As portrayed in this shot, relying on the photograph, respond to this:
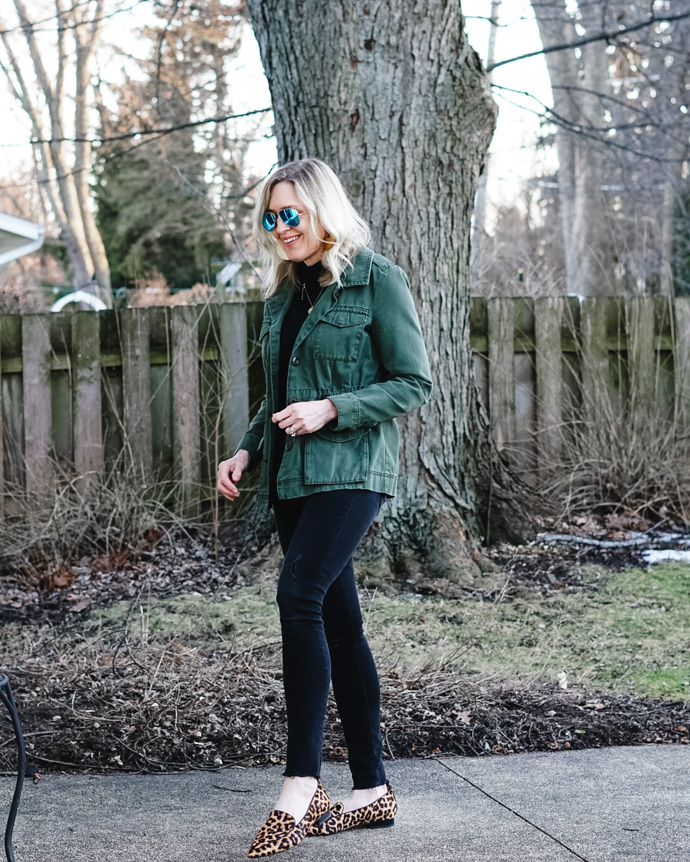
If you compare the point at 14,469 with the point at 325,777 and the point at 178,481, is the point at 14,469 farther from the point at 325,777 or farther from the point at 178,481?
the point at 325,777

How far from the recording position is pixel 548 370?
693cm

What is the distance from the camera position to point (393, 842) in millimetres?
2627

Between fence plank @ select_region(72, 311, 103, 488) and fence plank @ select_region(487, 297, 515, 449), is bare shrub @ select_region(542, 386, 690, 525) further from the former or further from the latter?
fence plank @ select_region(72, 311, 103, 488)

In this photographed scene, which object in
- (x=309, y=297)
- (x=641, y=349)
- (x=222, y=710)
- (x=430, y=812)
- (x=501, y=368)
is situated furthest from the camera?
(x=641, y=349)

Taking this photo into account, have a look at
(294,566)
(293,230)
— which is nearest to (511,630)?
(294,566)

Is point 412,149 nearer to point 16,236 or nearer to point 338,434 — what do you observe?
point 338,434

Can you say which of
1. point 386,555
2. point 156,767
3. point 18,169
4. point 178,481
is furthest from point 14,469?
point 18,169

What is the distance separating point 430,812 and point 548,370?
4542 millimetres

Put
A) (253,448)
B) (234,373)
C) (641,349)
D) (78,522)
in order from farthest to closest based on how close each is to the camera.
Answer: (641,349) < (234,373) < (78,522) < (253,448)

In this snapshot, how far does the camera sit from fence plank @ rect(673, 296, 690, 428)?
22.8ft

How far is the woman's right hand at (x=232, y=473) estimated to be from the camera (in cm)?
294

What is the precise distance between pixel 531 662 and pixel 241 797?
1662mm

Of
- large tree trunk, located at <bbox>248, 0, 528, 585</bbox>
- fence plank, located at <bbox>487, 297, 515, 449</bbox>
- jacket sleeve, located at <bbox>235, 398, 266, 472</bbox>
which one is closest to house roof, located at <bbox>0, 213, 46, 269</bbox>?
large tree trunk, located at <bbox>248, 0, 528, 585</bbox>

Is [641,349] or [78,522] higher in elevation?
[641,349]
